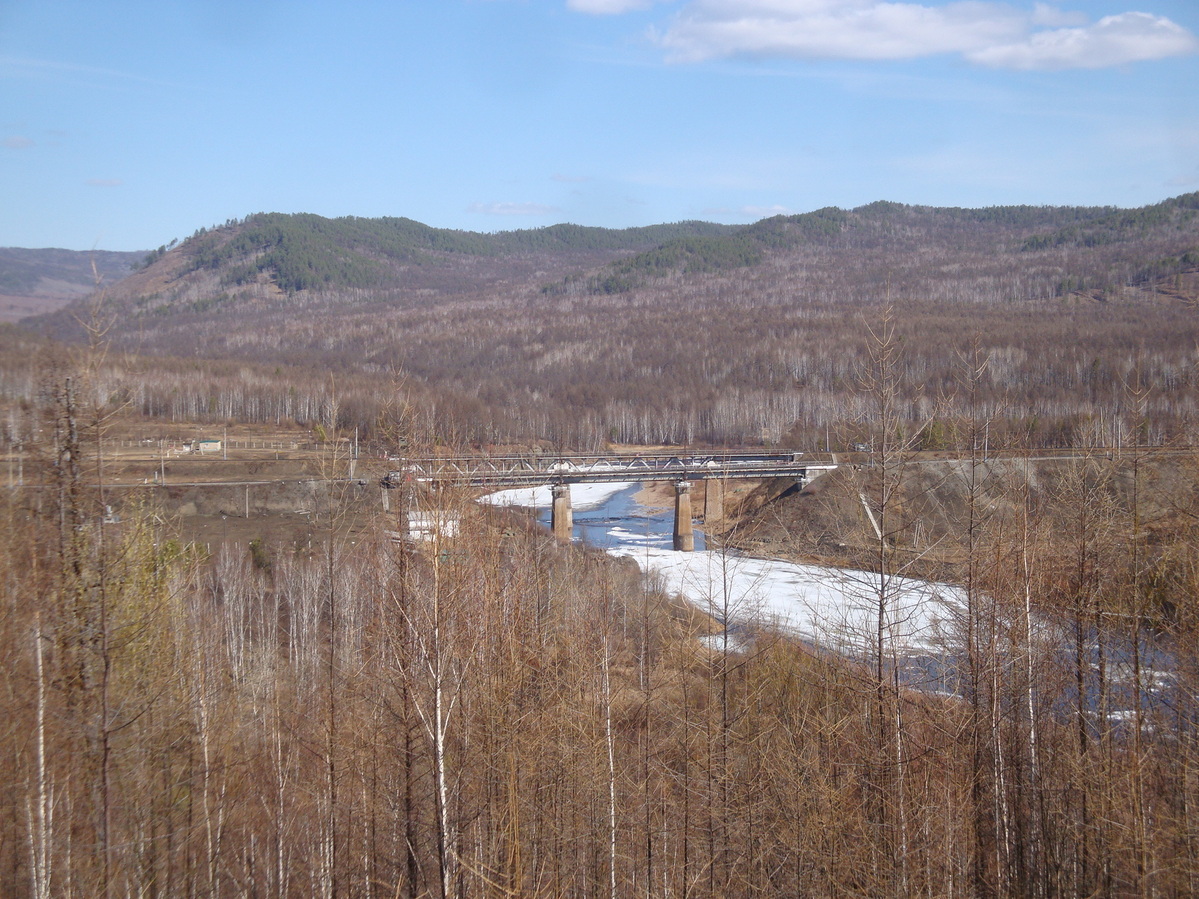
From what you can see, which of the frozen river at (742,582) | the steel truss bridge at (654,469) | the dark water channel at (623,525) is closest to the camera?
the frozen river at (742,582)

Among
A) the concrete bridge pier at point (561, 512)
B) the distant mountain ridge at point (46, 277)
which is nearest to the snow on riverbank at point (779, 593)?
the concrete bridge pier at point (561, 512)

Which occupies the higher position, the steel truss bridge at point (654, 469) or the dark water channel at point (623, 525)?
the steel truss bridge at point (654, 469)

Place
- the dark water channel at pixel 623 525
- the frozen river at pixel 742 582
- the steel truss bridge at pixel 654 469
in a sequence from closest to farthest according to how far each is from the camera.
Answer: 1. the frozen river at pixel 742 582
2. the dark water channel at pixel 623 525
3. the steel truss bridge at pixel 654 469

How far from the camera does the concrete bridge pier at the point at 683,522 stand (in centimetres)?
5584

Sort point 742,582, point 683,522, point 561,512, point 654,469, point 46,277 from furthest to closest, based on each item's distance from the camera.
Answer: point 654,469 < point 683,522 < point 561,512 < point 742,582 < point 46,277

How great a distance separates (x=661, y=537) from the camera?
195 feet

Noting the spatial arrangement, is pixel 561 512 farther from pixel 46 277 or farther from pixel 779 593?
pixel 46 277

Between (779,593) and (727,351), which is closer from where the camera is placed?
(779,593)

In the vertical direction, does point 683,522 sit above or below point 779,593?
above

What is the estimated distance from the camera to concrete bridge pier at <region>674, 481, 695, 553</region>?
55844mm

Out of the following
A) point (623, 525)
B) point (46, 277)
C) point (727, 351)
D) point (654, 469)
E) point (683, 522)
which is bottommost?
point (623, 525)

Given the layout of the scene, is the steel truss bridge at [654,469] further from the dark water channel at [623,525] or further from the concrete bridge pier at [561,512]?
the dark water channel at [623,525]

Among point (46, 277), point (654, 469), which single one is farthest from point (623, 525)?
point (46, 277)

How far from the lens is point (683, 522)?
56.5m
